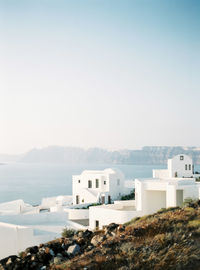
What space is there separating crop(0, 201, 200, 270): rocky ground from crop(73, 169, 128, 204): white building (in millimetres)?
28660

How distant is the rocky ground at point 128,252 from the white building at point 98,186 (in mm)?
28660

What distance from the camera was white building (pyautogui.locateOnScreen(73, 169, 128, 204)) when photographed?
41144 mm

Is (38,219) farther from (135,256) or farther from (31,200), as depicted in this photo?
(31,200)

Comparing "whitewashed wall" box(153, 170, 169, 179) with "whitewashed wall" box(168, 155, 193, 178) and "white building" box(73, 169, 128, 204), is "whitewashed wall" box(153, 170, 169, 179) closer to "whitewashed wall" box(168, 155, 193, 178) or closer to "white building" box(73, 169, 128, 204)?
"whitewashed wall" box(168, 155, 193, 178)

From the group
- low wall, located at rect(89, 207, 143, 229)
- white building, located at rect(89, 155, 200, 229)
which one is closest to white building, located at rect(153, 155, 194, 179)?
white building, located at rect(89, 155, 200, 229)

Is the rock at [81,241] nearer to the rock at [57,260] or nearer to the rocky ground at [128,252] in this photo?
the rocky ground at [128,252]

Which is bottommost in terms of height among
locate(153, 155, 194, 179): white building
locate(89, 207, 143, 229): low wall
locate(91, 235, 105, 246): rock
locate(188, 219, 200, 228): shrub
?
locate(89, 207, 143, 229): low wall

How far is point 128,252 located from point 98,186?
3349 cm

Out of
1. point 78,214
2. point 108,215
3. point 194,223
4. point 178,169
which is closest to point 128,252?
point 194,223

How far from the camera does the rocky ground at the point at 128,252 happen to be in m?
8.78

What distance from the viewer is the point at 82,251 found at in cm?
1060

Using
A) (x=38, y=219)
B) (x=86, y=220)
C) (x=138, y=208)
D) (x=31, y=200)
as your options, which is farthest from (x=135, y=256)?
(x=31, y=200)

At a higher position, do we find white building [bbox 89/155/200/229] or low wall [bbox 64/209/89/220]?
white building [bbox 89/155/200/229]

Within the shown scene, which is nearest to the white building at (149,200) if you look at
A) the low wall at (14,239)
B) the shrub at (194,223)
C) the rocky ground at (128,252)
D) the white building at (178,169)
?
the low wall at (14,239)
